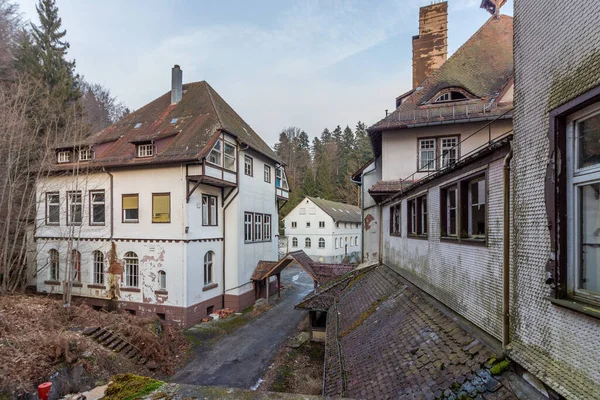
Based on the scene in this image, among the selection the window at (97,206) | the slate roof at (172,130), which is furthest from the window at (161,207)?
the window at (97,206)

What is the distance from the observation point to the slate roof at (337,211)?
39.9m

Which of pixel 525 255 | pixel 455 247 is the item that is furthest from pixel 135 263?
pixel 525 255

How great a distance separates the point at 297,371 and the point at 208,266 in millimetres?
8440

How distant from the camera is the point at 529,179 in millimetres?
3688

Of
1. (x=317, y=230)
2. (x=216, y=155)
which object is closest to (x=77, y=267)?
(x=216, y=155)

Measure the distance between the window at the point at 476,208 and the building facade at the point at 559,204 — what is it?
134 centimetres

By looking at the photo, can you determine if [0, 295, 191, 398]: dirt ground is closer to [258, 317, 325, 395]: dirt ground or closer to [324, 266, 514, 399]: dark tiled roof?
[258, 317, 325, 395]: dirt ground

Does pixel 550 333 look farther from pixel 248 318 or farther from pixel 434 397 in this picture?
pixel 248 318

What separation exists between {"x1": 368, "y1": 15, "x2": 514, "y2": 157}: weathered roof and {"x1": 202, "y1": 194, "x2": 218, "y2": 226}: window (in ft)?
31.4

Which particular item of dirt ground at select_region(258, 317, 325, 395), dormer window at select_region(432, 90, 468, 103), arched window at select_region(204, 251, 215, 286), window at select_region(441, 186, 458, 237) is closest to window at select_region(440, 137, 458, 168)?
dormer window at select_region(432, 90, 468, 103)

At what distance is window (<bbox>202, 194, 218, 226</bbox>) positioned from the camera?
680 inches

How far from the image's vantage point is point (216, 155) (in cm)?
1694

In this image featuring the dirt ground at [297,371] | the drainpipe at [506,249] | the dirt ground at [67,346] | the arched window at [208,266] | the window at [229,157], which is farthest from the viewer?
the window at [229,157]

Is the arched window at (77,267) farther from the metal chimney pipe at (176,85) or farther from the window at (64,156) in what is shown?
the metal chimney pipe at (176,85)
